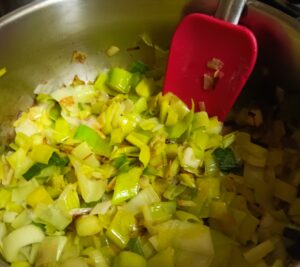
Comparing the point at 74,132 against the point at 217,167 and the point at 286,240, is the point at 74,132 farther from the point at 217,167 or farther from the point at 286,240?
the point at 286,240

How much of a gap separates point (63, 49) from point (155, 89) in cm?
29

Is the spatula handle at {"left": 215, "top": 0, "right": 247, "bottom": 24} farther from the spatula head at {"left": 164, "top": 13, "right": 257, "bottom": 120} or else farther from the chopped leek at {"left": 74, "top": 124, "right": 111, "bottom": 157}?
the chopped leek at {"left": 74, "top": 124, "right": 111, "bottom": 157}

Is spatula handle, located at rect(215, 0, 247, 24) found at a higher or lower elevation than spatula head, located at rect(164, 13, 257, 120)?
higher

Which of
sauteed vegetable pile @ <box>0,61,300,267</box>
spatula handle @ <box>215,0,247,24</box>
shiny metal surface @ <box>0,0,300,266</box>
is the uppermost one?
spatula handle @ <box>215,0,247,24</box>

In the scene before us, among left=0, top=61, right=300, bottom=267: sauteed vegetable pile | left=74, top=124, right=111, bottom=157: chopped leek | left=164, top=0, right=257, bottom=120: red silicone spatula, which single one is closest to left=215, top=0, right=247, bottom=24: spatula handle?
left=164, top=0, right=257, bottom=120: red silicone spatula

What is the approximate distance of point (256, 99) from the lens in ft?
4.39

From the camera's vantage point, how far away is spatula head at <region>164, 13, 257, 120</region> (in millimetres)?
1187

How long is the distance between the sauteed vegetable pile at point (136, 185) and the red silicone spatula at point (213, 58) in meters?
0.05

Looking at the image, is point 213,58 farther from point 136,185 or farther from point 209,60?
point 136,185

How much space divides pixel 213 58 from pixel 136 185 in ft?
1.29

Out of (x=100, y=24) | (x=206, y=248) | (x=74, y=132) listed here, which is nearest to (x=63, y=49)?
(x=100, y=24)

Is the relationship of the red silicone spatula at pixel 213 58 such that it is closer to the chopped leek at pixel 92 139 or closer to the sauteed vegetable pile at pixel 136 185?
the sauteed vegetable pile at pixel 136 185

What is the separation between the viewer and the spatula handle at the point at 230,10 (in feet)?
3.71

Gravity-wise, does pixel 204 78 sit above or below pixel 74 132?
above
